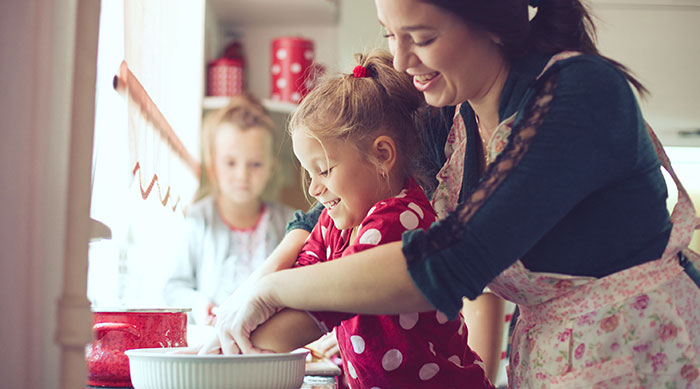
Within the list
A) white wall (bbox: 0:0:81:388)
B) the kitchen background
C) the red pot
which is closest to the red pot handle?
the red pot

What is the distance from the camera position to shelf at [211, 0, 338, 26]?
124 inches

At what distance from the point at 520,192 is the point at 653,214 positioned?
22 cm

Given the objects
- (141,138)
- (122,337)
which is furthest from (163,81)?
(122,337)

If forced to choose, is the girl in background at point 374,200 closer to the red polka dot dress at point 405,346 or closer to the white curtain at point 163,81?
the red polka dot dress at point 405,346

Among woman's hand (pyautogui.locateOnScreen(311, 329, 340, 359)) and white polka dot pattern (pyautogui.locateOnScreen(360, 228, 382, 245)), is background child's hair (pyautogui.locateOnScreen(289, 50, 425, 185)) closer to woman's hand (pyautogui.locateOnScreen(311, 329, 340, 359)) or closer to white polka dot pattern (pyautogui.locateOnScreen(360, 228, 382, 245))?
white polka dot pattern (pyautogui.locateOnScreen(360, 228, 382, 245))

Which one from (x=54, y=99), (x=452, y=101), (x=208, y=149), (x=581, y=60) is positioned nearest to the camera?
(x=54, y=99)

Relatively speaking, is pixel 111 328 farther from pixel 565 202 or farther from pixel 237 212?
pixel 237 212

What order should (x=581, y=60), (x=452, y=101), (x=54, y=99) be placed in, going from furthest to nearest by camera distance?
1. (x=452, y=101)
2. (x=581, y=60)
3. (x=54, y=99)

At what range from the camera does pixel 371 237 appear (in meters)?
0.90

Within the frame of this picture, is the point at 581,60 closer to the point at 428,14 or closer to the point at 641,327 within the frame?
the point at 428,14

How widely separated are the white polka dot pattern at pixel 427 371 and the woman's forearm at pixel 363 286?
9.7 inches

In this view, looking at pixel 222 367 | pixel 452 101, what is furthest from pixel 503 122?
pixel 222 367

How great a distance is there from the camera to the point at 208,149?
2.92 meters

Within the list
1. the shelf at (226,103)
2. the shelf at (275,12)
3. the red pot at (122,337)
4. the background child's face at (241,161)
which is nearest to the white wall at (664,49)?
the shelf at (275,12)
